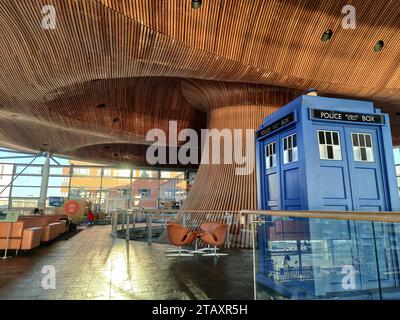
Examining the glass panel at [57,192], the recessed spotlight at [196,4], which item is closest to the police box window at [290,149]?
the recessed spotlight at [196,4]

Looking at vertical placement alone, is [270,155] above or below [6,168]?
below

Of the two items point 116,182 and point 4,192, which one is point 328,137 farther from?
point 4,192

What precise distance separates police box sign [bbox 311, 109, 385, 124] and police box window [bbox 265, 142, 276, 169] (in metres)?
0.88

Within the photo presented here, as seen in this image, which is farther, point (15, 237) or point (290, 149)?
point (15, 237)

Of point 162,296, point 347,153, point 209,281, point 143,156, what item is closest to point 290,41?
point 347,153

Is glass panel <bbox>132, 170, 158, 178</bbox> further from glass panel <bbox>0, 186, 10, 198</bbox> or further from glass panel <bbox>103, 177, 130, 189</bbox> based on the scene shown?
glass panel <bbox>0, 186, 10, 198</bbox>

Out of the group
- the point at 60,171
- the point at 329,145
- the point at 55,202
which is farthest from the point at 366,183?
the point at 60,171

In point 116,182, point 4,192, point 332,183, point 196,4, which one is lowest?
point 332,183

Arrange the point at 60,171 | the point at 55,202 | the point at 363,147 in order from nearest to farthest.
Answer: the point at 363,147 → the point at 55,202 → the point at 60,171

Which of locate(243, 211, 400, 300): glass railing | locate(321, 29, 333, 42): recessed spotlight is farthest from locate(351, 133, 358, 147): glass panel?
locate(321, 29, 333, 42): recessed spotlight

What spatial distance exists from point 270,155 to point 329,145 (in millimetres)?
996

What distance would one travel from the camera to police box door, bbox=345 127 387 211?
12.6ft

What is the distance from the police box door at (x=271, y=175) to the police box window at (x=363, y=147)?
1048 millimetres

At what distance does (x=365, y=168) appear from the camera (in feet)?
12.9
